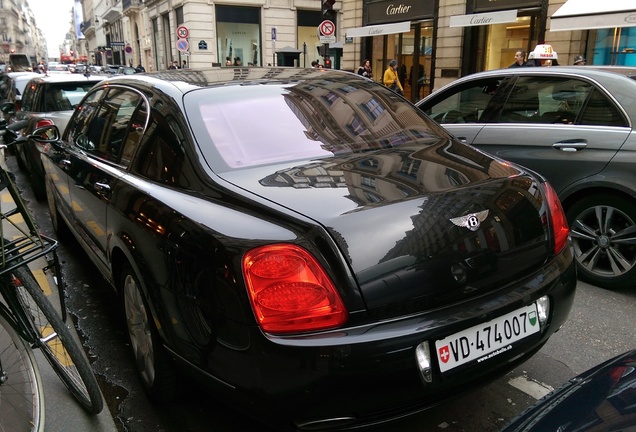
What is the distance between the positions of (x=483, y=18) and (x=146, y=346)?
14.0 m

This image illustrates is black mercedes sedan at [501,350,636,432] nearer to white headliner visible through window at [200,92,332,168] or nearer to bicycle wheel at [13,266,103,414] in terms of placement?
white headliner visible through window at [200,92,332,168]

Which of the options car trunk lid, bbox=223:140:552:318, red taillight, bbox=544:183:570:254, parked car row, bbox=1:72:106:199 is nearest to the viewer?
car trunk lid, bbox=223:140:552:318

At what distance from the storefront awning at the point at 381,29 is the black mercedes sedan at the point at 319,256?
1582 cm

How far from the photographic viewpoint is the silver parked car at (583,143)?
12.6ft

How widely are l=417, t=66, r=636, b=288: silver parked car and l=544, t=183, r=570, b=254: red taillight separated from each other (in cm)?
160

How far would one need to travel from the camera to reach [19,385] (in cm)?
216

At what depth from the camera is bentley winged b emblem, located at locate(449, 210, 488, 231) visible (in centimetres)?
200

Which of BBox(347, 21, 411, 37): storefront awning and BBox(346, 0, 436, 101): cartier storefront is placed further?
BBox(347, 21, 411, 37): storefront awning

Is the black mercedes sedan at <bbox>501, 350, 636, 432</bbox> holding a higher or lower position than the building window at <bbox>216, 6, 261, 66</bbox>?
lower

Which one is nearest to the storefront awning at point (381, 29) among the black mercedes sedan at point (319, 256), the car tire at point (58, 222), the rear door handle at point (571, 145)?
the rear door handle at point (571, 145)

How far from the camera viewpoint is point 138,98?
3.02 metres

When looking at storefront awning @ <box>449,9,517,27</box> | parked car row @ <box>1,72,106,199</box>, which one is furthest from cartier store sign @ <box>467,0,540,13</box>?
parked car row @ <box>1,72,106,199</box>

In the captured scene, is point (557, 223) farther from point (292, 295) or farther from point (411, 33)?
point (411, 33)

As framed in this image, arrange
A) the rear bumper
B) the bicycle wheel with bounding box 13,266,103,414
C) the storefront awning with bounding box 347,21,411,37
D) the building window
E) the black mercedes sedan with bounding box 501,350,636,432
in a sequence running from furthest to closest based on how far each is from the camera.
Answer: the building window, the storefront awning with bounding box 347,21,411,37, the bicycle wheel with bounding box 13,266,103,414, the rear bumper, the black mercedes sedan with bounding box 501,350,636,432
